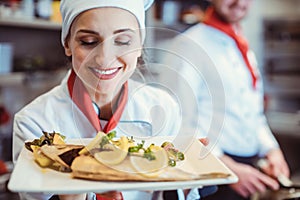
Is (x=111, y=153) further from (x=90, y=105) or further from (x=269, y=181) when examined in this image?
(x=269, y=181)

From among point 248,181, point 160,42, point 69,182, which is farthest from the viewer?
point 248,181

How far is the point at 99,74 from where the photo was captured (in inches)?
20.8

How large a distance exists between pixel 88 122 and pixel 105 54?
9cm

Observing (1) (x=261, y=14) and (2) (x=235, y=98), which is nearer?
(2) (x=235, y=98)

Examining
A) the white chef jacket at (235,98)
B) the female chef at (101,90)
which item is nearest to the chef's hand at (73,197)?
the female chef at (101,90)

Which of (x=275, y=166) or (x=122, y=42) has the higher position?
(x=122, y=42)

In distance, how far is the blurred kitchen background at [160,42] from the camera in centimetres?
72

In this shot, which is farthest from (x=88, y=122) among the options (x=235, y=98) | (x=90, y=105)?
(x=235, y=98)

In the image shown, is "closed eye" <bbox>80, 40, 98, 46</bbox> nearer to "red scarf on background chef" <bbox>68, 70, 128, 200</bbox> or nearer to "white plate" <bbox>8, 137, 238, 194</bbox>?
"red scarf on background chef" <bbox>68, 70, 128, 200</bbox>

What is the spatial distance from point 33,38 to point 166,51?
397 millimetres

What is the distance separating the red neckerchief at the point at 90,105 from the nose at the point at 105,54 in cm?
4

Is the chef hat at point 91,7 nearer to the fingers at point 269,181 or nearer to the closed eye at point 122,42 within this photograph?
the closed eye at point 122,42

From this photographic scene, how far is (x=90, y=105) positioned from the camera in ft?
1.77

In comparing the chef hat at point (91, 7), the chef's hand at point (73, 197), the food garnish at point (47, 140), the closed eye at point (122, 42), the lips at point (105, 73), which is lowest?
the chef's hand at point (73, 197)
